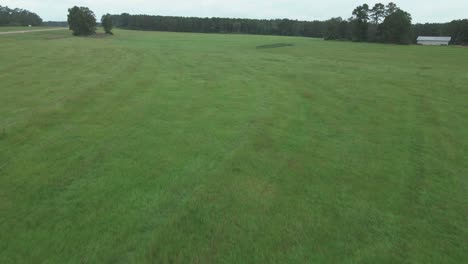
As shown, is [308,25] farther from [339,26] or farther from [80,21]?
[80,21]

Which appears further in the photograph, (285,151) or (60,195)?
(285,151)

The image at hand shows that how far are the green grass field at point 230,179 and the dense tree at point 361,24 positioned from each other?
181 ft

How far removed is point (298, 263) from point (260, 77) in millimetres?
11300

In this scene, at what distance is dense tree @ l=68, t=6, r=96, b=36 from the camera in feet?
167

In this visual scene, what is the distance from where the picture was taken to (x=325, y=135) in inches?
249

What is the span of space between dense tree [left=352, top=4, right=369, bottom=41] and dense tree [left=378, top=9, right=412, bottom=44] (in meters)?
4.30

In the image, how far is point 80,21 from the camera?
167ft

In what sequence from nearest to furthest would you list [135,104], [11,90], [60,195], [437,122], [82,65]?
[60,195], [437,122], [135,104], [11,90], [82,65]

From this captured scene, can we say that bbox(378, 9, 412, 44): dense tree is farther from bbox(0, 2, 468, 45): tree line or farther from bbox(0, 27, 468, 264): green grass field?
bbox(0, 27, 468, 264): green grass field

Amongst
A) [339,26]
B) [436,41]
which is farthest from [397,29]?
[436,41]

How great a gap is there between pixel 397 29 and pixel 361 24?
7.88 m

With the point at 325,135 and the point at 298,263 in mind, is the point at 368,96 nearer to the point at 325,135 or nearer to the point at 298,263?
the point at 325,135

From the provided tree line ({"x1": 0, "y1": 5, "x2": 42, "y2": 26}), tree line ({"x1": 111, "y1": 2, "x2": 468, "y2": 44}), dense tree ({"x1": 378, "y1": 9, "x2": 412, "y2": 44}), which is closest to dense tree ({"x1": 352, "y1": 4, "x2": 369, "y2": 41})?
tree line ({"x1": 111, "y1": 2, "x2": 468, "y2": 44})

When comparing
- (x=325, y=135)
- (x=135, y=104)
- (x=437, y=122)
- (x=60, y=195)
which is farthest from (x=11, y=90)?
(x=437, y=122)
